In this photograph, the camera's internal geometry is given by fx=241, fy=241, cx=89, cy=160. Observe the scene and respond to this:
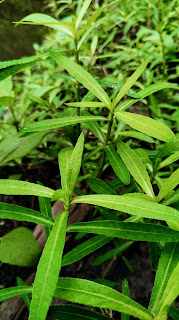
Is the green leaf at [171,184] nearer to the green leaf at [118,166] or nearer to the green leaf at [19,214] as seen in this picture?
the green leaf at [118,166]

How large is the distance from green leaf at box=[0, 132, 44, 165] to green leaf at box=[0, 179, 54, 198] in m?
0.39

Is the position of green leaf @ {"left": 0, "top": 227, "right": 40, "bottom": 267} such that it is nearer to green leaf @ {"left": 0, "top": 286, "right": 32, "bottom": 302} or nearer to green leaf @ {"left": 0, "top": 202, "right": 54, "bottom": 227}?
green leaf @ {"left": 0, "top": 286, "right": 32, "bottom": 302}

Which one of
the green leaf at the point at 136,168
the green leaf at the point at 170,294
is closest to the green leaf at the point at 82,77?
the green leaf at the point at 136,168

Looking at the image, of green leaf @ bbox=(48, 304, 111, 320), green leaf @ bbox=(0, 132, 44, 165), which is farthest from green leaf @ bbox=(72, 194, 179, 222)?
green leaf @ bbox=(0, 132, 44, 165)

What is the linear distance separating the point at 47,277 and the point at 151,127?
18.8 inches

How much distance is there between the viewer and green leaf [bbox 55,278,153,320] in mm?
570

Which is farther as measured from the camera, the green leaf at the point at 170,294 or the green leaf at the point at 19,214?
the green leaf at the point at 19,214

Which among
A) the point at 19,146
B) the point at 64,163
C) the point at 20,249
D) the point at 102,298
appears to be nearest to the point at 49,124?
the point at 64,163

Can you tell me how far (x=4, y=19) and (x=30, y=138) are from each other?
21.0ft

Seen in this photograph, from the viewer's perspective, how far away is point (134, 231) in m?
0.65

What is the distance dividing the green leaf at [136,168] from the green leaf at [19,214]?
0.32m

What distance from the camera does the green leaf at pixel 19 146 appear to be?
3.41ft

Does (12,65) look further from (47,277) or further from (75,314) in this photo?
(75,314)

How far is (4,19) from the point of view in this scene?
6.10 m
